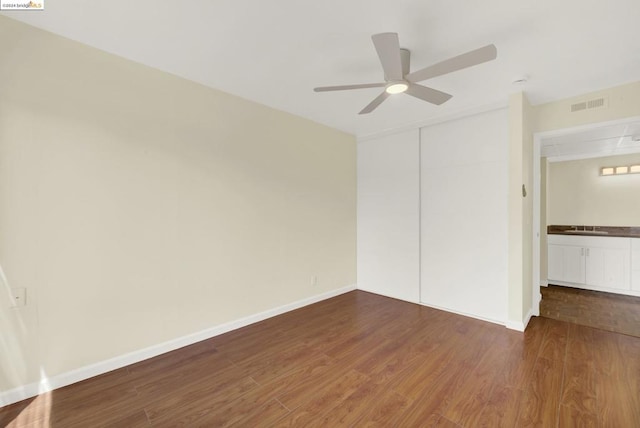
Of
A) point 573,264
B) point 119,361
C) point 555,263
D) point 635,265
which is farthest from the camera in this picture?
point 555,263

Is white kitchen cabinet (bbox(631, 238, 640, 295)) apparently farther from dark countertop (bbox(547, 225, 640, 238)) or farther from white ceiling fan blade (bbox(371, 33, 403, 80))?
white ceiling fan blade (bbox(371, 33, 403, 80))

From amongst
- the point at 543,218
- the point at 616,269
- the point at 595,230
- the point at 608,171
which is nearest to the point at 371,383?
the point at 543,218

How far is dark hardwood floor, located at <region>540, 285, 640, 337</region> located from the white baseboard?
3537 mm

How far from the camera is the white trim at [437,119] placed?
3.06 m

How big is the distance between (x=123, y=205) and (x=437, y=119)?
3.60 m

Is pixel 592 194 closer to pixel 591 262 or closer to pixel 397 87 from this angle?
pixel 591 262

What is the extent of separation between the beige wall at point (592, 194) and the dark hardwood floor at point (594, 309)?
145cm

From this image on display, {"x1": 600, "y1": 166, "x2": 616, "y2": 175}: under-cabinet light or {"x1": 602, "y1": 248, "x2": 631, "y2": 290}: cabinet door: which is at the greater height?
{"x1": 600, "y1": 166, "x2": 616, "y2": 175}: under-cabinet light

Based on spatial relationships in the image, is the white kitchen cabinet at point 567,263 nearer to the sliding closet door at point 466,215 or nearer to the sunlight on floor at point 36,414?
the sliding closet door at point 466,215

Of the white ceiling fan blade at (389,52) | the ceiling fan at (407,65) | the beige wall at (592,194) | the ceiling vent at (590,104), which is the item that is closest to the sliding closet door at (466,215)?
the ceiling vent at (590,104)

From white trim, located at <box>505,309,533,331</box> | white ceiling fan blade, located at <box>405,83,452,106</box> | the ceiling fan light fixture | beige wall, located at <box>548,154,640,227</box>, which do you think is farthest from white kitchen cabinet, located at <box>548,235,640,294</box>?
the ceiling fan light fixture

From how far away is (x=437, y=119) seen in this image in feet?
11.4

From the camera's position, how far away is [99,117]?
7.11ft

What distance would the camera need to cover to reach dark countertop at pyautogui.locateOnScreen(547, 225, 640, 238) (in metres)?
4.24
